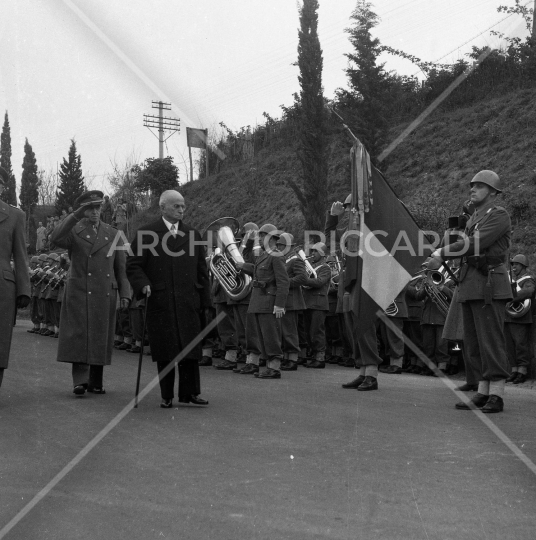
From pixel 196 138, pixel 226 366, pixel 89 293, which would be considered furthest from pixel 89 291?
pixel 196 138

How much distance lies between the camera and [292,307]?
1374 centimetres

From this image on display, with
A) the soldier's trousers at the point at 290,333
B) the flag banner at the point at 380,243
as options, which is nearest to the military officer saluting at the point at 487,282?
the flag banner at the point at 380,243

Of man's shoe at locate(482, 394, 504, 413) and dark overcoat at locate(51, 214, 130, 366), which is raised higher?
dark overcoat at locate(51, 214, 130, 366)

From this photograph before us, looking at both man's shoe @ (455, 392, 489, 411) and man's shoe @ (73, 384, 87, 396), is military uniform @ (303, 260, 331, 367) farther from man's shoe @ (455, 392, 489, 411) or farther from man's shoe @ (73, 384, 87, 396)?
man's shoe @ (455, 392, 489, 411)

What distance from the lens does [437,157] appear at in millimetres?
28203

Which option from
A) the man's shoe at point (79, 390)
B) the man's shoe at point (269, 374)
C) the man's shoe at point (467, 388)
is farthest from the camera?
the man's shoe at point (269, 374)

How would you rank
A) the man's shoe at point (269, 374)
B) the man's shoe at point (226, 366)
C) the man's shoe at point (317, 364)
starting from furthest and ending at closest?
1. the man's shoe at point (317, 364)
2. the man's shoe at point (226, 366)
3. the man's shoe at point (269, 374)

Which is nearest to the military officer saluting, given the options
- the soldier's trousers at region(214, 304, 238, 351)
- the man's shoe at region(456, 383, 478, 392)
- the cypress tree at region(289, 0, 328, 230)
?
the man's shoe at region(456, 383, 478, 392)

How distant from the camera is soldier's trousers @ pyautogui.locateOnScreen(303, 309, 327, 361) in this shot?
14492 millimetres

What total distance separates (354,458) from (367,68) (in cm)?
2418

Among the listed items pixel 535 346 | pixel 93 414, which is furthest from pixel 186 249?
pixel 535 346

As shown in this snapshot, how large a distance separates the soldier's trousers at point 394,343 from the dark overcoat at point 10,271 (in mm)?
6247

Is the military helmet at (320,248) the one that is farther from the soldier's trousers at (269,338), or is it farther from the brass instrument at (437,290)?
the soldier's trousers at (269,338)

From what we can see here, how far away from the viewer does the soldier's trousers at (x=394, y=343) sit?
1378cm
